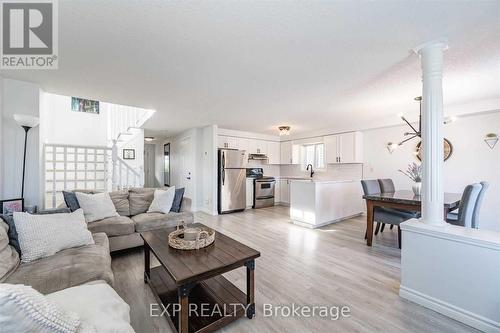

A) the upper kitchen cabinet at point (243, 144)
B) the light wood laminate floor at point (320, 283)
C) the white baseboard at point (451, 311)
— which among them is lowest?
the light wood laminate floor at point (320, 283)

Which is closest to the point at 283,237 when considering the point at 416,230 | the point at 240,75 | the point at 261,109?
the point at 416,230

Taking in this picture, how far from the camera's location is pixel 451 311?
1.70 m

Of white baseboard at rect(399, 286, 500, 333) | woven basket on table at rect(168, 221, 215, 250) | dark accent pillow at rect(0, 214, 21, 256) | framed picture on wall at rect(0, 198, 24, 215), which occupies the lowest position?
white baseboard at rect(399, 286, 500, 333)

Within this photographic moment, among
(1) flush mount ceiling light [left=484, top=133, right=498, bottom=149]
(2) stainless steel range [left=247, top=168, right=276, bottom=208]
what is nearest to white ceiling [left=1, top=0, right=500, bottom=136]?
(1) flush mount ceiling light [left=484, top=133, right=498, bottom=149]

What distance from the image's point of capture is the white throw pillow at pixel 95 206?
9.06 ft

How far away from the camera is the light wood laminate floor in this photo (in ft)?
5.26

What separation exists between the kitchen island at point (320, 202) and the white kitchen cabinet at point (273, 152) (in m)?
2.56

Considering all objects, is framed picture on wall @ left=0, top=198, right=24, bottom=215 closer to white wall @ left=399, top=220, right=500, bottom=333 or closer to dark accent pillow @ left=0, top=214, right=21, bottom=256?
dark accent pillow @ left=0, top=214, right=21, bottom=256

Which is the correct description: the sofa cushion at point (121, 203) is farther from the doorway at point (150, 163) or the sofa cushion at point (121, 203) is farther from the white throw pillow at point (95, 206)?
the doorway at point (150, 163)

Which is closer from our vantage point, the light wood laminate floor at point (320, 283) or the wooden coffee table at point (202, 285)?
the wooden coffee table at point (202, 285)

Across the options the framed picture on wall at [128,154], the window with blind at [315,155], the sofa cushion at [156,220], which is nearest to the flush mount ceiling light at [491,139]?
the window with blind at [315,155]

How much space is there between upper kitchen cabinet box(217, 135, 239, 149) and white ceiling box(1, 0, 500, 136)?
227 centimetres

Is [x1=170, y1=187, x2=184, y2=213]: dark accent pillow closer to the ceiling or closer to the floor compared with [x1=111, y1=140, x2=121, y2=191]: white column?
closer to the floor

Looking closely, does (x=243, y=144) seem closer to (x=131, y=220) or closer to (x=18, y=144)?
(x=131, y=220)
